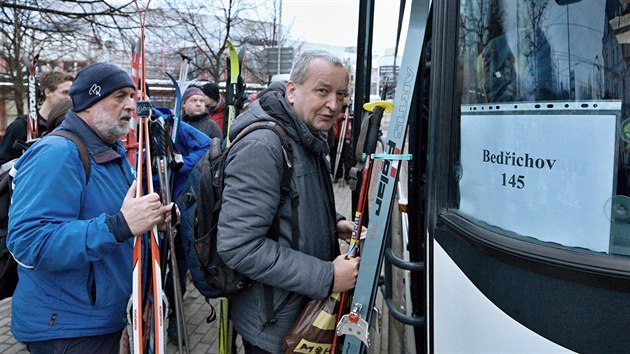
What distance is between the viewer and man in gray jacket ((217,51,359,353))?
159 cm

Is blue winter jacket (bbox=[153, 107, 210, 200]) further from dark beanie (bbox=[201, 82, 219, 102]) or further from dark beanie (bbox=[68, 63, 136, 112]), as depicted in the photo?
dark beanie (bbox=[201, 82, 219, 102])

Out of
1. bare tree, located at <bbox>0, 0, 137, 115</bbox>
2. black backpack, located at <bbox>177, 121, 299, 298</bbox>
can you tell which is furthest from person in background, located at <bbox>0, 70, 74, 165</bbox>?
bare tree, located at <bbox>0, 0, 137, 115</bbox>

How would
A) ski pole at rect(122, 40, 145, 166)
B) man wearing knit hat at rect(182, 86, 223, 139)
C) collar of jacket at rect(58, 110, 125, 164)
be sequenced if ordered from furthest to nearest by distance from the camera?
man wearing knit hat at rect(182, 86, 223, 139), ski pole at rect(122, 40, 145, 166), collar of jacket at rect(58, 110, 125, 164)

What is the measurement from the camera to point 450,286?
1359 mm

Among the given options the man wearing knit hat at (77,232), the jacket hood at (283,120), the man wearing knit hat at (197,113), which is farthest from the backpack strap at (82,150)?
the man wearing knit hat at (197,113)

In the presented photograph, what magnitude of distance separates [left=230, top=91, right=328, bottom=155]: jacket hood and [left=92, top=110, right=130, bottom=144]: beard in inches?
25.8

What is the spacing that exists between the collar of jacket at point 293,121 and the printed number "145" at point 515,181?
73 cm

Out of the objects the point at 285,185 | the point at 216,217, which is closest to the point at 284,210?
the point at 285,185

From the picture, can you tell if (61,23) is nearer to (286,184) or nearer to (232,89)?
(232,89)

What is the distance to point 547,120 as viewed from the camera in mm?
1159

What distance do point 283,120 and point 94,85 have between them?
0.94 m

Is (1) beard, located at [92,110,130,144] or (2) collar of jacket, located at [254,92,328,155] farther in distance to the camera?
(1) beard, located at [92,110,130,144]

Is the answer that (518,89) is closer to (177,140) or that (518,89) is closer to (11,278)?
(11,278)

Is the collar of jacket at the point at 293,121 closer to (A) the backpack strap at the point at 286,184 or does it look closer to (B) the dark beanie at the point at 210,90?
(A) the backpack strap at the point at 286,184
